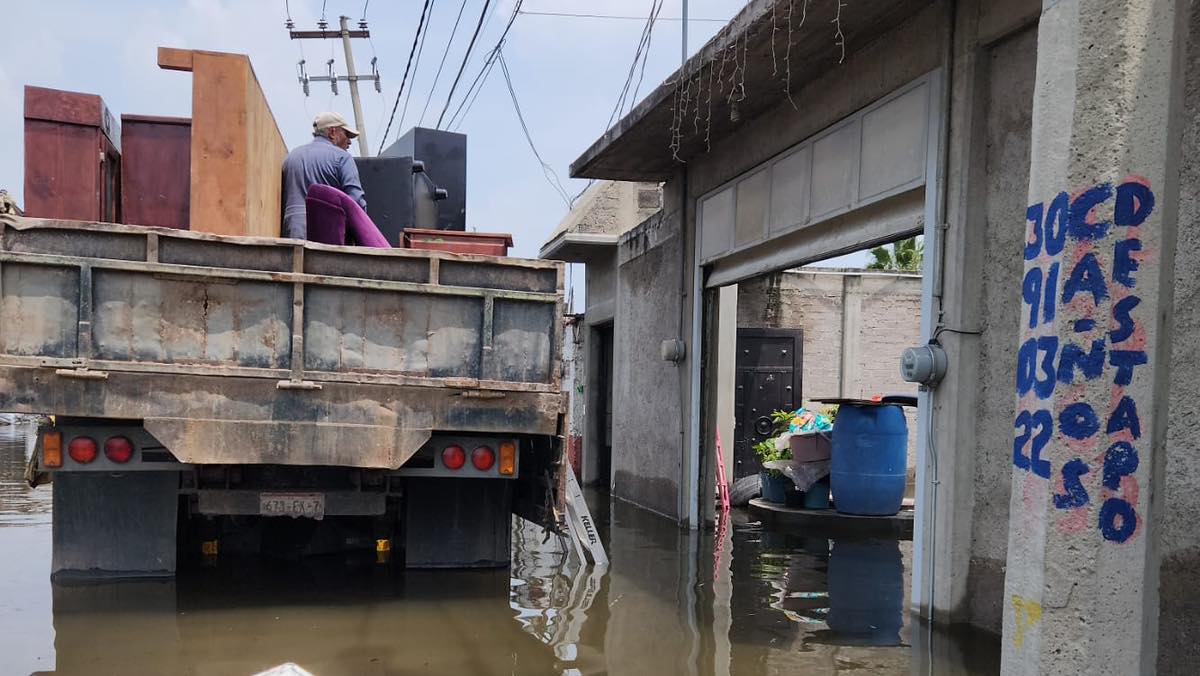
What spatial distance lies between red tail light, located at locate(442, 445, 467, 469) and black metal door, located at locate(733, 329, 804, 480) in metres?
7.72

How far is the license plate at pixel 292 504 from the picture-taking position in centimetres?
546

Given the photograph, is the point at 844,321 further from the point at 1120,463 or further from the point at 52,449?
the point at 1120,463

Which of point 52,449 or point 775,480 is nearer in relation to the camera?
point 52,449

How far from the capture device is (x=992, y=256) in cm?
589

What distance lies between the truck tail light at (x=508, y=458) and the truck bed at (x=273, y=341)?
202 mm

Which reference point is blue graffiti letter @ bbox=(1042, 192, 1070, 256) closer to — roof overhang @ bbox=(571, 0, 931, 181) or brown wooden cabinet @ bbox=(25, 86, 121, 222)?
roof overhang @ bbox=(571, 0, 931, 181)

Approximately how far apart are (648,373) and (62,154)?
758 centimetres

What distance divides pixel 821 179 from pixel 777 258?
1.11 meters

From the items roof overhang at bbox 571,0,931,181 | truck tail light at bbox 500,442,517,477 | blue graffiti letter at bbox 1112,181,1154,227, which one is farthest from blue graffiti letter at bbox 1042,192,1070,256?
roof overhang at bbox 571,0,931,181

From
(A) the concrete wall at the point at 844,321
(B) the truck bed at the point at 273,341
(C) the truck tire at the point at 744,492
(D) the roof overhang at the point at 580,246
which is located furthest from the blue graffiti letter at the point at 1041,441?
(D) the roof overhang at the point at 580,246

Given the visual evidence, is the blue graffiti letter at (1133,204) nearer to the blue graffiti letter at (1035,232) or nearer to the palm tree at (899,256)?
the blue graffiti letter at (1035,232)

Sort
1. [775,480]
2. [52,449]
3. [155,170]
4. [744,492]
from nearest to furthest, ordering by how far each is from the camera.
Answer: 1. [52,449]
2. [155,170]
3. [775,480]
4. [744,492]

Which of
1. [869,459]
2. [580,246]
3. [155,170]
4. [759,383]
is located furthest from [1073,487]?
[580,246]

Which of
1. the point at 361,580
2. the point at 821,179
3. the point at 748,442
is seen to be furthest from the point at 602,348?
the point at 361,580
